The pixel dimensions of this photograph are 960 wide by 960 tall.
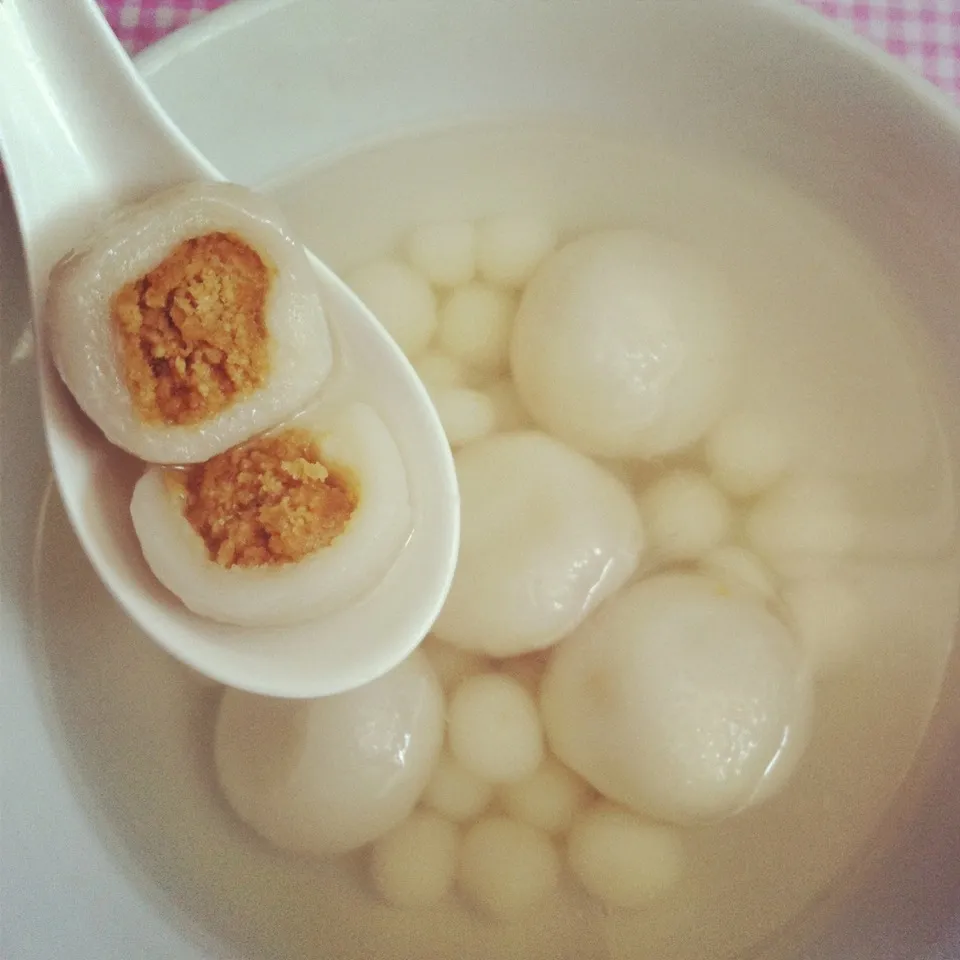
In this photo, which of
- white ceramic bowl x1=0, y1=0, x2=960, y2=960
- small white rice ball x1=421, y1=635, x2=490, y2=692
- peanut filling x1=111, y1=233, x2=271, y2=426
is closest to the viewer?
peanut filling x1=111, y1=233, x2=271, y2=426

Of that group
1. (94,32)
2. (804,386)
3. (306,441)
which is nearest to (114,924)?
(306,441)

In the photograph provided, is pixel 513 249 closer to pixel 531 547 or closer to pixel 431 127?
pixel 431 127

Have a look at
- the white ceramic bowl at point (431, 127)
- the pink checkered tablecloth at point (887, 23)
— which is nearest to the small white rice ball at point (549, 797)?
the white ceramic bowl at point (431, 127)

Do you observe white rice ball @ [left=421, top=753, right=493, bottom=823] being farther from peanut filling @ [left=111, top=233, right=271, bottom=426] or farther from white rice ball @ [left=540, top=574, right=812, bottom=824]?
peanut filling @ [left=111, top=233, right=271, bottom=426]

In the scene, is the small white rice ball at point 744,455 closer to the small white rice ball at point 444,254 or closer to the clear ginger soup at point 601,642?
the clear ginger soup at point 601,642

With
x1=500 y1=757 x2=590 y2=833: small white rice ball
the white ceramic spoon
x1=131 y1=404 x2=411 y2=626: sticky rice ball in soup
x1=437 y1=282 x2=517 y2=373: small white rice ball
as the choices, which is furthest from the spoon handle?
x1=500 y1=757 x2=590 y2=833: small white rice ball

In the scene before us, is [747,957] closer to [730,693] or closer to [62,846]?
[730,693]

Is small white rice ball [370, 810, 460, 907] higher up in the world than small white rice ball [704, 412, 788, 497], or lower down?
lower down
